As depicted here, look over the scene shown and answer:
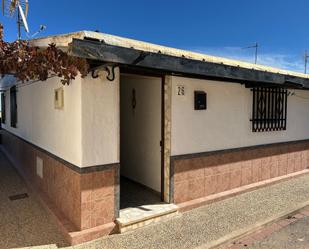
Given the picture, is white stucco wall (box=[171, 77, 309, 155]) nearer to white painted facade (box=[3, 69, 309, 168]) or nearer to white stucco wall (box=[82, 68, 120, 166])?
white painted facade (box=[3, 69, 309, 168])

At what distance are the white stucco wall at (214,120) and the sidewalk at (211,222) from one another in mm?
1226

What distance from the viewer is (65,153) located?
15.3 ft

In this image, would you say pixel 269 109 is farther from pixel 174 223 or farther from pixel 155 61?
pixel 155 61

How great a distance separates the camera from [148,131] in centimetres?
615

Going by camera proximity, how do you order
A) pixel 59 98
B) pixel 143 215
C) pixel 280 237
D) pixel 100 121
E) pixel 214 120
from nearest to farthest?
pixel 100 121 → pixel 280 237 → pixel 143 215 → pixel 59 98 → pixel 214 120

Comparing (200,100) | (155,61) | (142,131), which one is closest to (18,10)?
(155,61)

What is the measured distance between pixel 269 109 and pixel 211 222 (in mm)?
3886

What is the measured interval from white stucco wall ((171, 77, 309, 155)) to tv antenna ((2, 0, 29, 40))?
9.73 feet

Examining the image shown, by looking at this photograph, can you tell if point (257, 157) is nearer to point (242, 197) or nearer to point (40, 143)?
point (242, 197)

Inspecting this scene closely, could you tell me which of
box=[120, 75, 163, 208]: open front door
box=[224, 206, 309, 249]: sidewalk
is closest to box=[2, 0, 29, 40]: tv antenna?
box=[120, 75, 163, 208]: open front door

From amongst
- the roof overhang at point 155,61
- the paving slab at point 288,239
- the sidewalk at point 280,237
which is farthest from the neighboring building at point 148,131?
the paving slab at point 288,239

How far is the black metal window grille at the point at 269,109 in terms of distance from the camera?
6766mm

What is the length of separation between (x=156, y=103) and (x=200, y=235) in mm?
2761

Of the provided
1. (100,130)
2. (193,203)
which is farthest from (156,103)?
(193,203)
